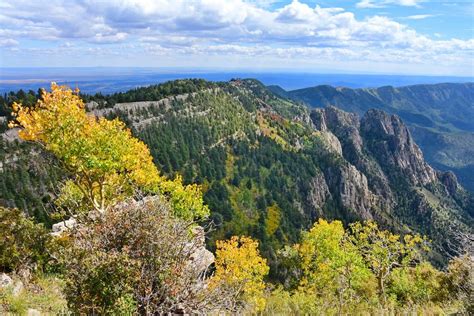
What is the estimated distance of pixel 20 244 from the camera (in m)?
26.0

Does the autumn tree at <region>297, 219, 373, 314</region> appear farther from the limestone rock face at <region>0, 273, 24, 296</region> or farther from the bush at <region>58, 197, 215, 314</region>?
the limestone rock face at <region>0, 273, 24, 296</region>

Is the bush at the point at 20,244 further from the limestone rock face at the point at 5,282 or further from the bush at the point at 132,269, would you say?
the bush at the point at 132,269

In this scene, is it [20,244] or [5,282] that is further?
[20,244]

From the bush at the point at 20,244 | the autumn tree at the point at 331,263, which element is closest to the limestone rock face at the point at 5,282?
the bush at the point at 20,244

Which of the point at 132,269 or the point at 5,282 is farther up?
the point at 132,269

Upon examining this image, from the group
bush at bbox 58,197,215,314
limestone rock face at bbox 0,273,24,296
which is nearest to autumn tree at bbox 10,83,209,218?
limestone rock face at bbox 0,273,24,296

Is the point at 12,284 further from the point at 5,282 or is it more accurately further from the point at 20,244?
the point at 20,244

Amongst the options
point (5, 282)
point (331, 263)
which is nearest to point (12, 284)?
point (5, 282)

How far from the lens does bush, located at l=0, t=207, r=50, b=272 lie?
24.7 meters

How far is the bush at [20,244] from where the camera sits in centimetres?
2467

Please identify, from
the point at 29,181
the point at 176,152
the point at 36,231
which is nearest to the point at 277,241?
the point at 176,152

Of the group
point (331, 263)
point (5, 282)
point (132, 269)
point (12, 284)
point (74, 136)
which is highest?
point (74, 136)

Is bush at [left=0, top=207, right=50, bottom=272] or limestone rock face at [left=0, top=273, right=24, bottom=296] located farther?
bush at [left=0, top=207, right=50, bottom=272]

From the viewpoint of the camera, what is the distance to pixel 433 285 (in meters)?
43.9
